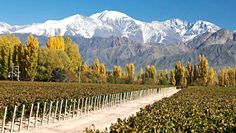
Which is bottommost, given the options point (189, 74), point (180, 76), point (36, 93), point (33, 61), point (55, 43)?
point (36, 93)

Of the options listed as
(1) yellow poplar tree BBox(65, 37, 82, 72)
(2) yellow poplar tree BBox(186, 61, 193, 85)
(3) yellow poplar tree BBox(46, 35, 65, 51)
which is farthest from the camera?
(2) yellow poplar tree BBox(186, 61, 193, 85)

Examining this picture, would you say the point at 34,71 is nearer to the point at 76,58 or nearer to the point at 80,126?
the point at 76,58

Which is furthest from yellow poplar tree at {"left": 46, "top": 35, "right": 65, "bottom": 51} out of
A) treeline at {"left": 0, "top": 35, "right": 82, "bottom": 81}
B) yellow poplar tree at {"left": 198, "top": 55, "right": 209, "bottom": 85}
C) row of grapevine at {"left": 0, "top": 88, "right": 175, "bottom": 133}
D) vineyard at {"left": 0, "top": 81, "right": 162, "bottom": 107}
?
row of grapevine at {"left": 0, "top": 88, "right": 175, "bottom": 133}

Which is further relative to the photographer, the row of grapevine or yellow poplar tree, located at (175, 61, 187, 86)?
yellow poplar tree, located at (175, 61, 187, 86)

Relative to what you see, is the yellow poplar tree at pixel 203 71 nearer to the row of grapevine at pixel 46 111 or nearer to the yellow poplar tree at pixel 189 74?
the yellow poplar tree at pixel 189 74

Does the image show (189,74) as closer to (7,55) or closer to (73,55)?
(73,55)

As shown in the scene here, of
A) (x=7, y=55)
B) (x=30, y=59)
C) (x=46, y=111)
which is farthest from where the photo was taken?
(x=7, y=55)

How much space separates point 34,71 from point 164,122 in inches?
3797

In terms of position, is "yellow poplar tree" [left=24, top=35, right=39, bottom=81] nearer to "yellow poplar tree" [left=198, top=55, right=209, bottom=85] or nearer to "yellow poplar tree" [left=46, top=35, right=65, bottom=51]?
"yellow poplar tree" [left=46, top=35, right=65, bottom=51]

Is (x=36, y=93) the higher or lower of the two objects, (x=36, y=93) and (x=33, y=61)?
the lower

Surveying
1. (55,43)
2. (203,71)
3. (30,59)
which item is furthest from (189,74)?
(30,59)

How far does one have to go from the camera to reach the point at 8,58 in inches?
4407

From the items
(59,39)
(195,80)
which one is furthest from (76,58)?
(195,80)

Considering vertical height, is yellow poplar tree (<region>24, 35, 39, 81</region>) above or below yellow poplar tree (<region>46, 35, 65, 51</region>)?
below
